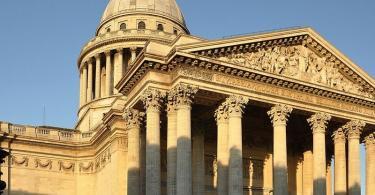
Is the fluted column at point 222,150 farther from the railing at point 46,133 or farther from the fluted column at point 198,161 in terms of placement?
the railing at point 46,133

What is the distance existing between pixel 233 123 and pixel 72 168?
20670mm

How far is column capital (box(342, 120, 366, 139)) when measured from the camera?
44.8m

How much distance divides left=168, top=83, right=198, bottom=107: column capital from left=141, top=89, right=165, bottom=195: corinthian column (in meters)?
1.20

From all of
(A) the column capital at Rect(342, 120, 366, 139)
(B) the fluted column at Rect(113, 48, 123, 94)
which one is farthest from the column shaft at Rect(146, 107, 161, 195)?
(B) the fluted column at Rect(113, 48, 123, 94)

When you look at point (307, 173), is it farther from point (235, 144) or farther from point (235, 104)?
point (235, 104)

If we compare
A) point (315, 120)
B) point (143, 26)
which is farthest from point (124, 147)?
point (143, 26)

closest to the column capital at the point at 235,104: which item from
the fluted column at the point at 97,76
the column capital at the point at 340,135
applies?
the column capital at the point at 340,135

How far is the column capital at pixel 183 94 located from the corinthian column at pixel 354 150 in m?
13.3

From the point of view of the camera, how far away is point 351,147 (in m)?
44.8

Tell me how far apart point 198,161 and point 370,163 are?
13.0 meters

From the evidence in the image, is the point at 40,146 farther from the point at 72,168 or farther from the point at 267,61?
the point at 267,61

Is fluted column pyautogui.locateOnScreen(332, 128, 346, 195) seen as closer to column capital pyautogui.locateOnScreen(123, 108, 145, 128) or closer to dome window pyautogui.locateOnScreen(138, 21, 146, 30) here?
column capital pyautogui.locateOnScreen(123, 108, 145, 128)

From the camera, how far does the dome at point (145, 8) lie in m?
71.4

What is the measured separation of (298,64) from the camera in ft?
143
